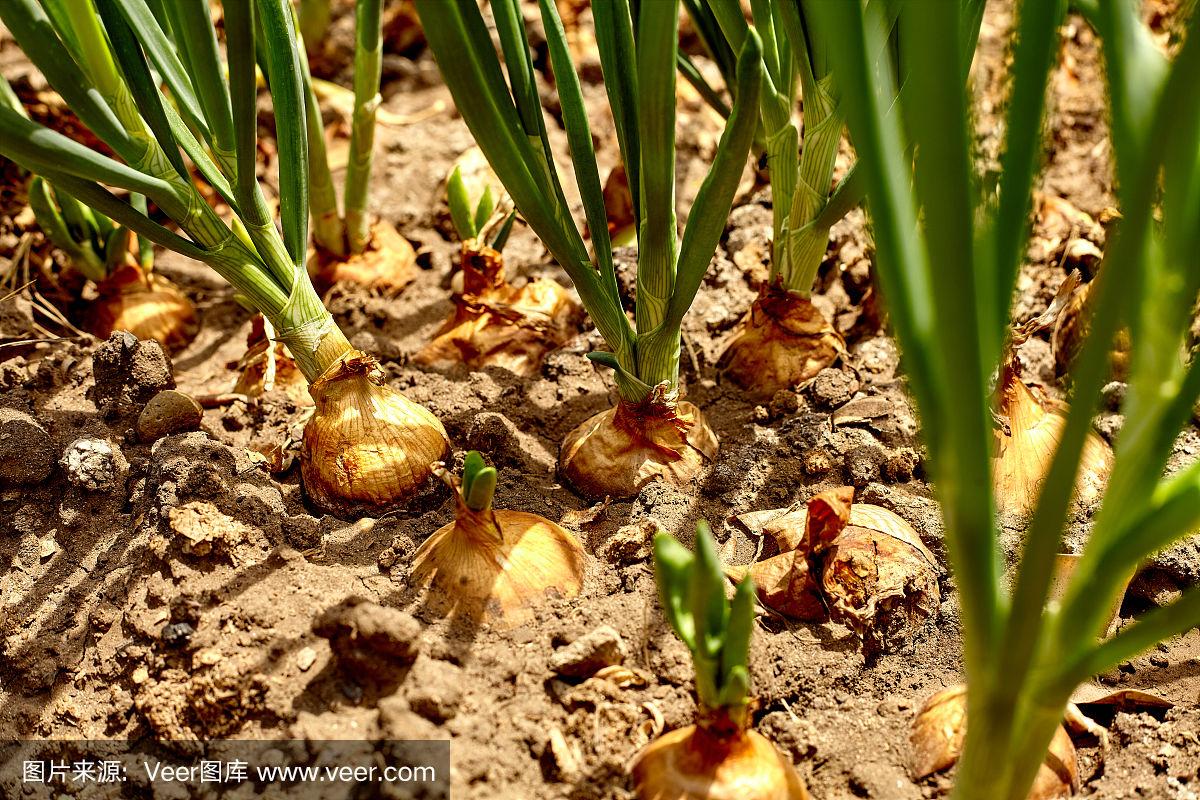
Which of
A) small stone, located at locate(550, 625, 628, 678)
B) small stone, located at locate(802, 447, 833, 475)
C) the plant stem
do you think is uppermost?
the plant stem

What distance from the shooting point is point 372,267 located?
1.71m

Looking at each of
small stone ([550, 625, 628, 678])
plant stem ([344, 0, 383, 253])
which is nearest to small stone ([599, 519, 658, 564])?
small stone ([550, 625, 628, 678])

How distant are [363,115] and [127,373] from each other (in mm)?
585

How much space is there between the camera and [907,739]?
95 cm

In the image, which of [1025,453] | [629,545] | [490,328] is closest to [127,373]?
[490,328]

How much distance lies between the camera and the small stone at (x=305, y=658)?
3.18 feet

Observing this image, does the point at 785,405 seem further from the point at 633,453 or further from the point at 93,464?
the point at 93,464

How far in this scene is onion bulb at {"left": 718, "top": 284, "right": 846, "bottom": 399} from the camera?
1.38 metres

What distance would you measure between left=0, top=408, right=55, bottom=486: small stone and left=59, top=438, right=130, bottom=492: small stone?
0.09 ft

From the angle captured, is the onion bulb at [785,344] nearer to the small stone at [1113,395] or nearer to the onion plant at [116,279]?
the small stone at [1113,395]

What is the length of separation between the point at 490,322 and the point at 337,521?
440mm

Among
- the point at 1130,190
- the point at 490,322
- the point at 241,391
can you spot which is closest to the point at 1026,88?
the point at 1130,190

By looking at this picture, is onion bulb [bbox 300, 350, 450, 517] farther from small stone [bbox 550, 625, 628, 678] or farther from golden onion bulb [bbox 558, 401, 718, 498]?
small stone [bbox 550, 625, 628, 678]

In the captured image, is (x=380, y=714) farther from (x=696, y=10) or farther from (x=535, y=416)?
(x=696, y=10)
